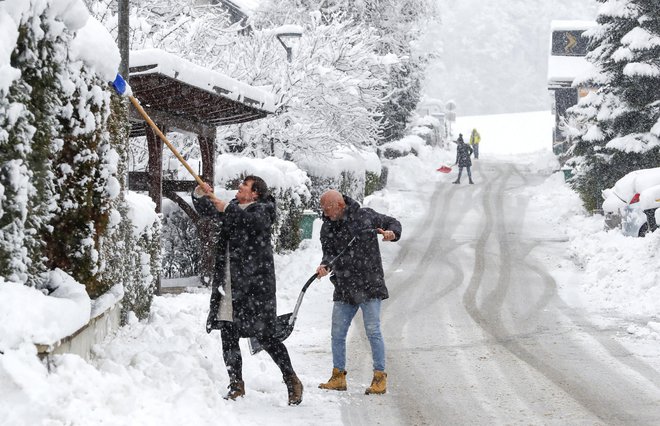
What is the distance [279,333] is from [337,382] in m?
0.93

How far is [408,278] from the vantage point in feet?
48.9

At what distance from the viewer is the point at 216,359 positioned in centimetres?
747

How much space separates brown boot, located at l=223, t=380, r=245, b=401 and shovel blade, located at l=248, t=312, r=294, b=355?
260mm

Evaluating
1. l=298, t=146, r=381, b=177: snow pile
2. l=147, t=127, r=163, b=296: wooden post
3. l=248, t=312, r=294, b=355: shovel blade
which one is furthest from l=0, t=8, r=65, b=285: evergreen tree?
l=298, t=146, r=381, b=177: snow pile

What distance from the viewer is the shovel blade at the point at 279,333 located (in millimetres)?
6552

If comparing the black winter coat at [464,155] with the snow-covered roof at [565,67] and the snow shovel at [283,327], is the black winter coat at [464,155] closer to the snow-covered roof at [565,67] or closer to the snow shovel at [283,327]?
the snow-covered roof at [565,67]

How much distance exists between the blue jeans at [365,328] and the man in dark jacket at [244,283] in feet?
2.40

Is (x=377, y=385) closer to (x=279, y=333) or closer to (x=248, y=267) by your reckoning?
(x=279, y=333)

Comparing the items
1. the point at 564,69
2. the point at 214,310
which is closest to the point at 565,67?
the point at 564,69

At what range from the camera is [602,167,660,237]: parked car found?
15.5 metres

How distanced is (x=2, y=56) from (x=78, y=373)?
1.76 meters

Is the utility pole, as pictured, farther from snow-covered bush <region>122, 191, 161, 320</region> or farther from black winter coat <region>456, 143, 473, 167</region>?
black winter coat <region>456, 143, 473, 167</region>

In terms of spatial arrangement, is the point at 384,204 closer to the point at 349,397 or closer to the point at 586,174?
the point at 586,174

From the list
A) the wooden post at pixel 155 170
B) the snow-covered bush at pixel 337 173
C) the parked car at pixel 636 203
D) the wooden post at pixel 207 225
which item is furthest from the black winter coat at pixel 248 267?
the snow-covered bush at pixel 337 173
